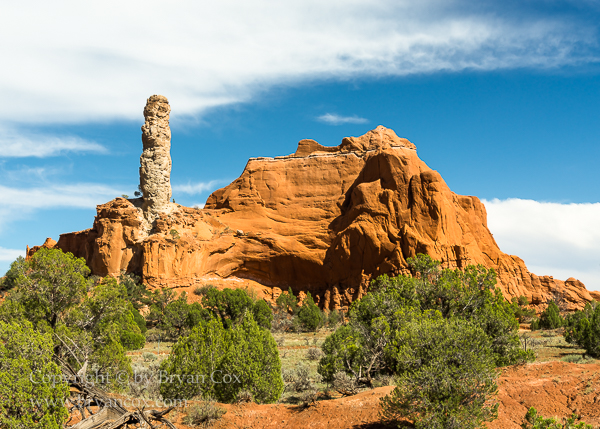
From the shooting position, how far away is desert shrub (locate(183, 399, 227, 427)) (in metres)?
11.6

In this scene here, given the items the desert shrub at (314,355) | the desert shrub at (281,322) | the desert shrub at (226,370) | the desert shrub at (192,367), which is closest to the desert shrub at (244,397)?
the desert shrub at (226,370)

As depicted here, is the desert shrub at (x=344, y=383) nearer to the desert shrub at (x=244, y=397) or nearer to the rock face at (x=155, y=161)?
the desert shrub at (x=244, y=397)

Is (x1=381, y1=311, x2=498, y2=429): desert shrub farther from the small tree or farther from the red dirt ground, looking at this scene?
the small tree

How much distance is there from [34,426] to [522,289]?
154 ft

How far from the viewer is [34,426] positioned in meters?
8.56

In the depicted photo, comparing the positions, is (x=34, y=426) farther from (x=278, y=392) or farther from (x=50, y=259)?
(x=50, y=259)

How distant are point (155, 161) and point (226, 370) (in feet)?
128

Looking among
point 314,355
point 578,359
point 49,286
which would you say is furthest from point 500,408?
point 314,355

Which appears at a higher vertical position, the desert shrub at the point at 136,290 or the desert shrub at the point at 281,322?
the desert shrub at the point at 136,290

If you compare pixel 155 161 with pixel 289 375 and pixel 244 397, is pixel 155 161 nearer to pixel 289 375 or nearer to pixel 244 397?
pixel 289 375

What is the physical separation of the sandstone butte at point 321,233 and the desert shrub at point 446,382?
109 ft

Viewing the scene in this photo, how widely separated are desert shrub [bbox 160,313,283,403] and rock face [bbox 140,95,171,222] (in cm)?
3714

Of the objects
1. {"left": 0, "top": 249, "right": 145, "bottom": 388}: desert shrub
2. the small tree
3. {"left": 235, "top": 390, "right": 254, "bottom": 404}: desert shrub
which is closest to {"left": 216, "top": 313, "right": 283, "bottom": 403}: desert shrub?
{"left": 235, "top": 390, "right": 254, "bottom": 404}: desert shrub

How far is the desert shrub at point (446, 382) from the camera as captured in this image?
9.93 m
